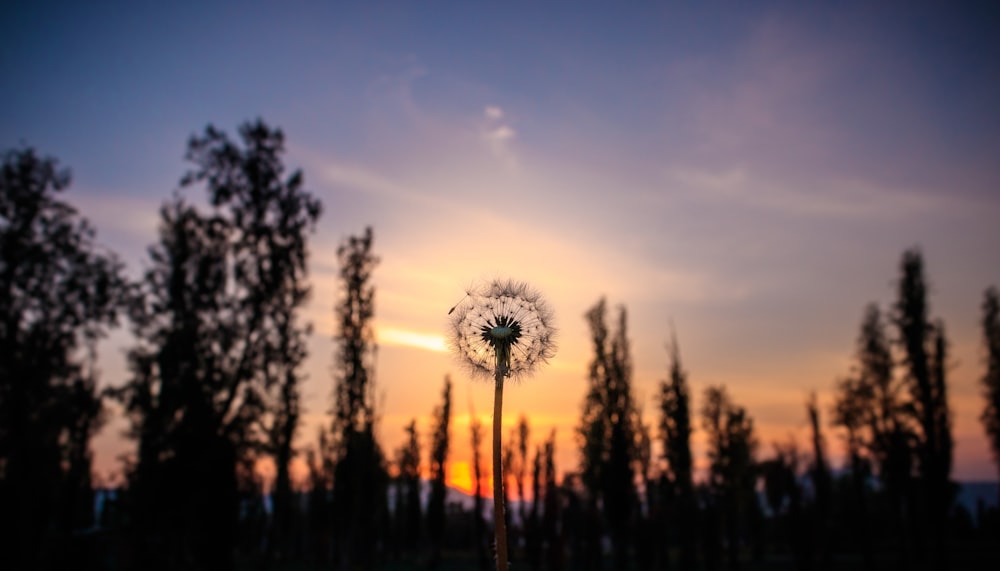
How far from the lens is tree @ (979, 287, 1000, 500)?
5419cm

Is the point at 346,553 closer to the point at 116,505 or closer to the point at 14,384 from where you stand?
the point at 116,505

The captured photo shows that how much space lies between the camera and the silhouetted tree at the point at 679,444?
49.4m

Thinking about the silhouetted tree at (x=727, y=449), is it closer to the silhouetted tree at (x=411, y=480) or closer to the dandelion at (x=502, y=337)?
the silhouetted tree at (x=411, y=480)

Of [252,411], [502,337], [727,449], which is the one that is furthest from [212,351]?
[727,449]

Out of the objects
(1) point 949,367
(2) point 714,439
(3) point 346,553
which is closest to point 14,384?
(3) point 346,553

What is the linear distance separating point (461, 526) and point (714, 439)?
231 ft

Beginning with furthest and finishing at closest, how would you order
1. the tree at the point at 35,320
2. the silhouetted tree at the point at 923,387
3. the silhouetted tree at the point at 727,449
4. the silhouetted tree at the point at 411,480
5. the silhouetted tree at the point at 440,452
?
1. the silhouetted tree at the point at 411,480
2. the silhouetted tree at the point at 440,452
3. the silhouetted tree at the point at 727,449
4. the silhouetted tree at the point at 923,387
5. the tree at the point at 35,320

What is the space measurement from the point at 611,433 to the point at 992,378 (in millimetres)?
30947

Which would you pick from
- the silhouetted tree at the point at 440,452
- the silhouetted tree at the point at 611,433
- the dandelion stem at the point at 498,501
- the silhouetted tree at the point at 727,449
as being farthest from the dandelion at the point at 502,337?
the silhouetted tree at the point at 440,452

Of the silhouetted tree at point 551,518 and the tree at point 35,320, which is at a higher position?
the tree at point 35,320

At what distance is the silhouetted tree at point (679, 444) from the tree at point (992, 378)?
2426cm

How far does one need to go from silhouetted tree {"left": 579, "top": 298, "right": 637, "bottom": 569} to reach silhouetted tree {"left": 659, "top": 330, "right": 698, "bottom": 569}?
2.98 m

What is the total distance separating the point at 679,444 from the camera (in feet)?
163

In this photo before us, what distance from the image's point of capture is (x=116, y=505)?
31406 mm
